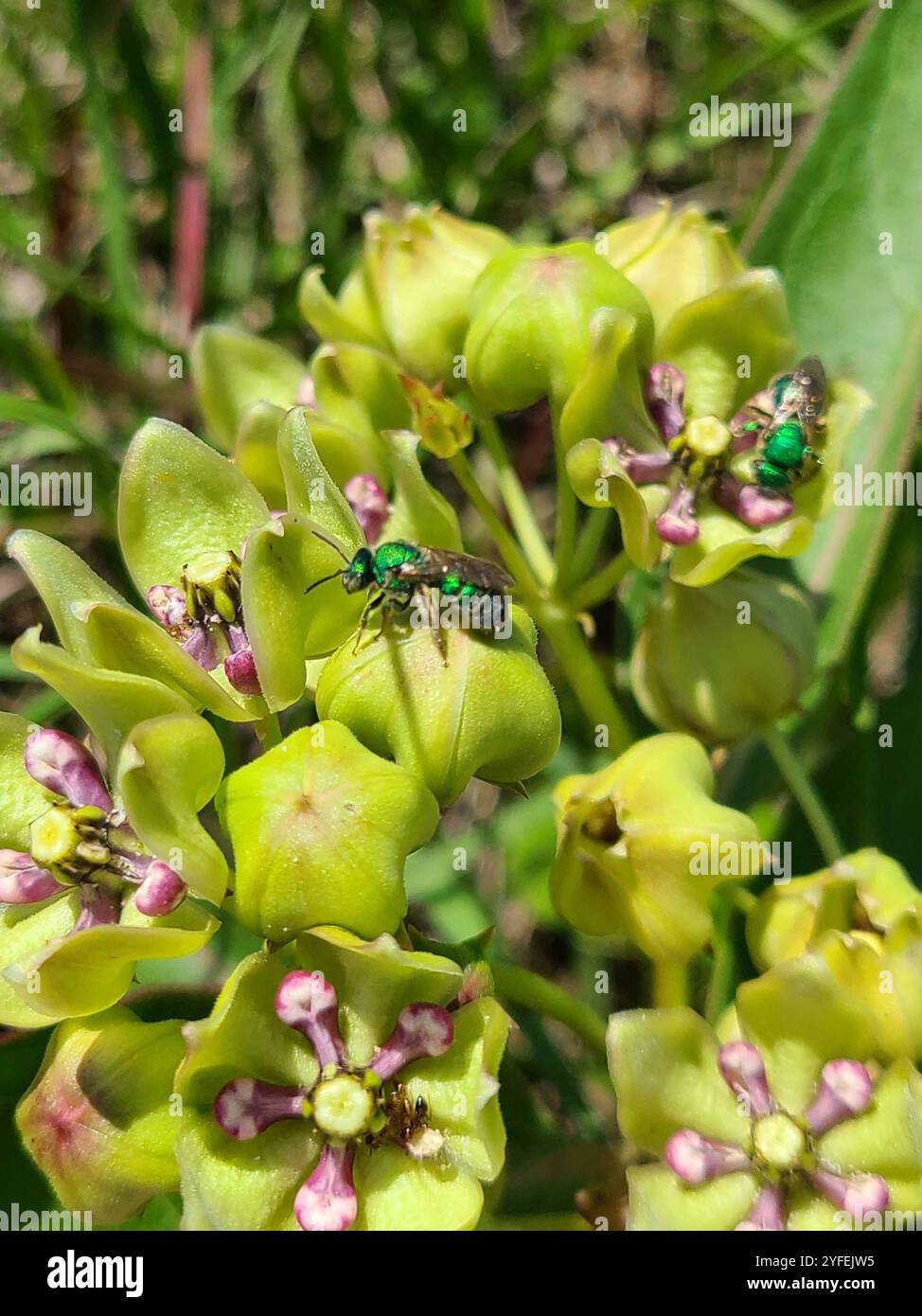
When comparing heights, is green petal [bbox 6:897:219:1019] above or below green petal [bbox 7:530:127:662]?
below

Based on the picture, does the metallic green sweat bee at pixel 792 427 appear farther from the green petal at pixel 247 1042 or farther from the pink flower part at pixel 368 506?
the green petal at pixel 247 1042

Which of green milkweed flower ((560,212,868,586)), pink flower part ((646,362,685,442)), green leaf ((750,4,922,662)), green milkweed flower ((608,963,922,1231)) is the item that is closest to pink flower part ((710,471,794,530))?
green milkweed flower ((560,212,868,586))

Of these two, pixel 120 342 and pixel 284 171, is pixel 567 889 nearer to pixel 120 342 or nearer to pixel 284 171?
pixel 120 342

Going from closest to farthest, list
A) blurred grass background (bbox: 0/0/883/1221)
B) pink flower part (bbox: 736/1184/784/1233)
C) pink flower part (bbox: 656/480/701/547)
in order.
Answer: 1. pink flower part (bbox: 736/1184/784/1233)
2. pink flower part (bbox: 656/480/701/547)
3. blurred grass background (bbox: 0/0/883/1221)

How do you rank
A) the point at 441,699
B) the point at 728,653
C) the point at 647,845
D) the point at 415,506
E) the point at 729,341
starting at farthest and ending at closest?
the point at 729,341
the point at 728,653
the point at 415,506
the point at 647,845
the point at 441,699

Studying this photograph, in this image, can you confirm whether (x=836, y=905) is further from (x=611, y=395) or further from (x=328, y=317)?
(x=328, y=317)

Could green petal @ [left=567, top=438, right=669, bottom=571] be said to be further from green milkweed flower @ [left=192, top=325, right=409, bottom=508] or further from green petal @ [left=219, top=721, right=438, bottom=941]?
green petal @ [left=219, top=721, right=438, bottom=941]

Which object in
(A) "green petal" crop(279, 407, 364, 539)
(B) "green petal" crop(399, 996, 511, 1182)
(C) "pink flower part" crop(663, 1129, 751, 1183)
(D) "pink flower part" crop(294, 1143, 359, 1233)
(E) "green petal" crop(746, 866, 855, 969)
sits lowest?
(C) "pink flower part" crop(663, 1129, 751, 1183)

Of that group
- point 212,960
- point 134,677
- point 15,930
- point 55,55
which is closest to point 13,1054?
point 15,930

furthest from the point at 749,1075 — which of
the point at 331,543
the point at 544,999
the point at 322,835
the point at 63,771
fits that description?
the point at 63,771
